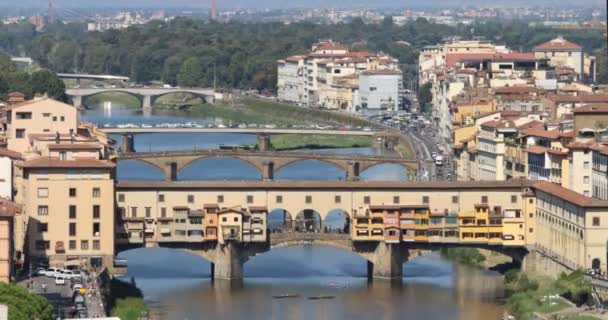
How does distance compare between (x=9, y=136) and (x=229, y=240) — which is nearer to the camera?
(x=229, y=240)

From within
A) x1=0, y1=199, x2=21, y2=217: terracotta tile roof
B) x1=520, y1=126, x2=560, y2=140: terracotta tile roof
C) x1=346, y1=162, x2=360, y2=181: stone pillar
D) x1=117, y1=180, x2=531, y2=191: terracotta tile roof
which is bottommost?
x1=346, y1=162, x2=360, y2=181: stone pillar

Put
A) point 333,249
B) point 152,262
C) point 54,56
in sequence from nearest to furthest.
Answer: point 152,262 → point 333,249 → point 54,56

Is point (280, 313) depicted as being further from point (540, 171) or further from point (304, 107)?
point (304, 107)

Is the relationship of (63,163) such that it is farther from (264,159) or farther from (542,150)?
(264,159)

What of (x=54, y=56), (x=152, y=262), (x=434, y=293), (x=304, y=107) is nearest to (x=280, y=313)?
(x=434, y=293)

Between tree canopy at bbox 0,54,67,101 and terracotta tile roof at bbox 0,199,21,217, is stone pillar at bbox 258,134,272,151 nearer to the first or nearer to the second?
tree canopy at bbox 0,54,67,101

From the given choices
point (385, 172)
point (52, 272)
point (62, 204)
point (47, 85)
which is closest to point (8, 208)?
point (52, 272)

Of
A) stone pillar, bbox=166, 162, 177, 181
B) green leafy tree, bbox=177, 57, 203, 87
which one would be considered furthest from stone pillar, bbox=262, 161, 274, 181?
green leafy tree, bbox=177, 57, 203, 87
